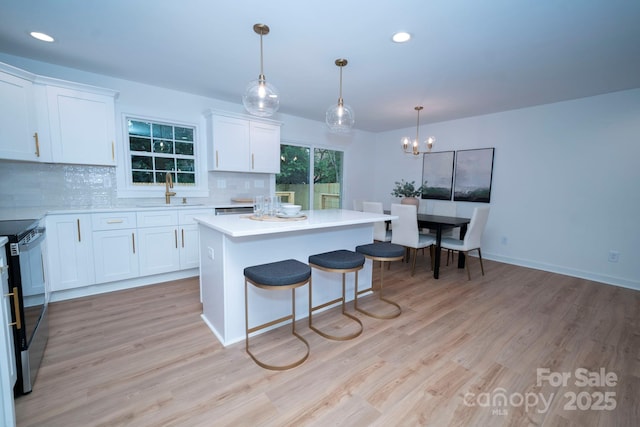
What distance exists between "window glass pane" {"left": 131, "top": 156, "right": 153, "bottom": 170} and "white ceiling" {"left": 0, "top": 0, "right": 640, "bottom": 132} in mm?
945

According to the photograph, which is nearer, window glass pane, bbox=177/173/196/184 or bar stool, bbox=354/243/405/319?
bar stool, bbox=354/243/405/319

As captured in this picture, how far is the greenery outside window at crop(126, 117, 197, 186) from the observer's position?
11.4 ft

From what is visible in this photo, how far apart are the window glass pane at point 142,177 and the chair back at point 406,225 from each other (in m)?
3.25

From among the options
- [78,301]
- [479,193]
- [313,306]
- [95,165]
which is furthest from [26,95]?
[479,193]

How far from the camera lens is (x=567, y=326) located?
95.7 inches

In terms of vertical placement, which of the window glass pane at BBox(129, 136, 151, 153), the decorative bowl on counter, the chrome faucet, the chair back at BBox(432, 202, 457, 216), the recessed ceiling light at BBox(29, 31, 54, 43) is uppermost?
the recessed ceiling light at BBox(29, 31, 54, 43)

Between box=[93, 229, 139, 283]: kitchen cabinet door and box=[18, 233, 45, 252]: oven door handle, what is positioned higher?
box=[18, 233, 45, 252]: oven door handle

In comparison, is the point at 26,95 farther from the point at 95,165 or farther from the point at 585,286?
the point at 585,286

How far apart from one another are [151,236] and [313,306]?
207 centimetres

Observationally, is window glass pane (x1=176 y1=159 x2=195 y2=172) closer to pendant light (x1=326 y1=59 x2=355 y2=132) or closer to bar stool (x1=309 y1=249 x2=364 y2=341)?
pendant light (x1=326 y1=59 x2=355 y2=132)

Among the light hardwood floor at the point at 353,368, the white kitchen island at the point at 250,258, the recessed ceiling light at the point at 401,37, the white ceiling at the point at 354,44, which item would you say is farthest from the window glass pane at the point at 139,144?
the recessed ceiling light at the point at 401,37

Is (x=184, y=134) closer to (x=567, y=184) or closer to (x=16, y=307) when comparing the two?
(x=16, y=307)

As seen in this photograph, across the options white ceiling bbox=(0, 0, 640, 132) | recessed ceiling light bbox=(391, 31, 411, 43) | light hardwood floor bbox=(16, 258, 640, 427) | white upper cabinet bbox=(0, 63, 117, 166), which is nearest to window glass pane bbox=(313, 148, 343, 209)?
white ceiling bbox=(0, 0, 640, 132)

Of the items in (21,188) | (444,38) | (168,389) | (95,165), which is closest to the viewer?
(168,389)
